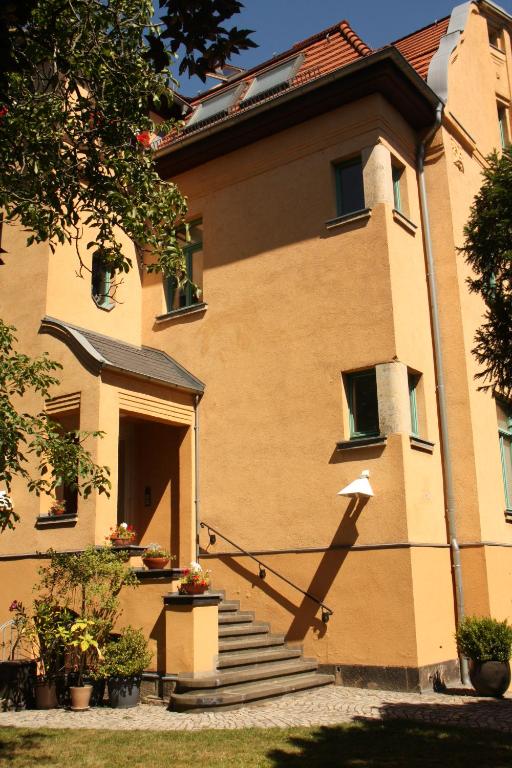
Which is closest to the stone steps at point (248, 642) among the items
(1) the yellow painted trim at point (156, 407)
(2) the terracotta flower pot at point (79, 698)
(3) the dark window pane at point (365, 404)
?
(2) the terracotta flower pot at point (79, 698)

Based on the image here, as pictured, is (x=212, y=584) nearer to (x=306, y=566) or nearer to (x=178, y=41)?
(x=306, y=566)

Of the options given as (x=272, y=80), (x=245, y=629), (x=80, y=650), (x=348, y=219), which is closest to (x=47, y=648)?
(x=80, y=650)

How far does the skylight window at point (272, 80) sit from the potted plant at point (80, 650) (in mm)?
10044

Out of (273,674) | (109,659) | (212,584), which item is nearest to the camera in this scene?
(109,659)

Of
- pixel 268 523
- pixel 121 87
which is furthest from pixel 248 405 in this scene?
pixel 121 87

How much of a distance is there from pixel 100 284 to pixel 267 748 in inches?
370

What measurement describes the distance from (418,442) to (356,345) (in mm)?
1729

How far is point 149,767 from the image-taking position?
6.61m

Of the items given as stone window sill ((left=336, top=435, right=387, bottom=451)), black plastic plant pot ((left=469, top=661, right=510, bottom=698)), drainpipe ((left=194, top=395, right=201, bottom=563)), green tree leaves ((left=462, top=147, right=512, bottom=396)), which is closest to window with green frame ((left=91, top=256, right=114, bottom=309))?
drainpipe ((left=194, top=395, right=201, bottom=563))

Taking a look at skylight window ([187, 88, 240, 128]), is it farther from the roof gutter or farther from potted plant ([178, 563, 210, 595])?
potted plant ([178, 563, 210, 595])

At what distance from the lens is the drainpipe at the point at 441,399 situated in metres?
11.5

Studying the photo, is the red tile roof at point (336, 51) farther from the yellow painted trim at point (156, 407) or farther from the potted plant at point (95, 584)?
the potted plant at point (95, 584)

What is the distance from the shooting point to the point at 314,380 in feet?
40.1

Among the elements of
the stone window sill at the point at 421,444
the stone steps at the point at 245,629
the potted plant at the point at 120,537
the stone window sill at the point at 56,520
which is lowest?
the stone steps at the point at 245,629
